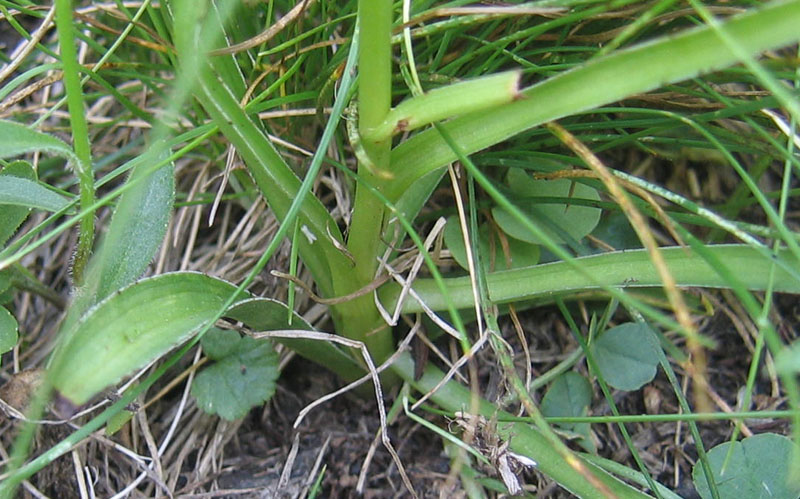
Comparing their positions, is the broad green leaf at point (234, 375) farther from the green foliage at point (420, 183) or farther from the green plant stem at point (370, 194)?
the green plant stem at point (370, 194)

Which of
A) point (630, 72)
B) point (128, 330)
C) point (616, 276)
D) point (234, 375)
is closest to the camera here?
point (630, 72)

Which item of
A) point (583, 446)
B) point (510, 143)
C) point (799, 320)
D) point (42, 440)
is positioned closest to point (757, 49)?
point (510, 143)

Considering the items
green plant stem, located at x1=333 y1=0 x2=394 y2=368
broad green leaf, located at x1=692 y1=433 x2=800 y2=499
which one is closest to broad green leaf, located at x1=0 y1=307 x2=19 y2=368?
green plant stem, located at x1=333 y1=0 x2=394 y2=368

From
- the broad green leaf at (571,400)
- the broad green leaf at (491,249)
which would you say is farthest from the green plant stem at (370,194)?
the broad green leaf at (571,400)

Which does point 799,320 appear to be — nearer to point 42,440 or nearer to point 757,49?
point 757,49

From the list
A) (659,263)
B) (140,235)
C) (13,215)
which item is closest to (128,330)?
(140,235)

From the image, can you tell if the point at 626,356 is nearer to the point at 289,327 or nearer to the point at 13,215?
the point at 289,327
